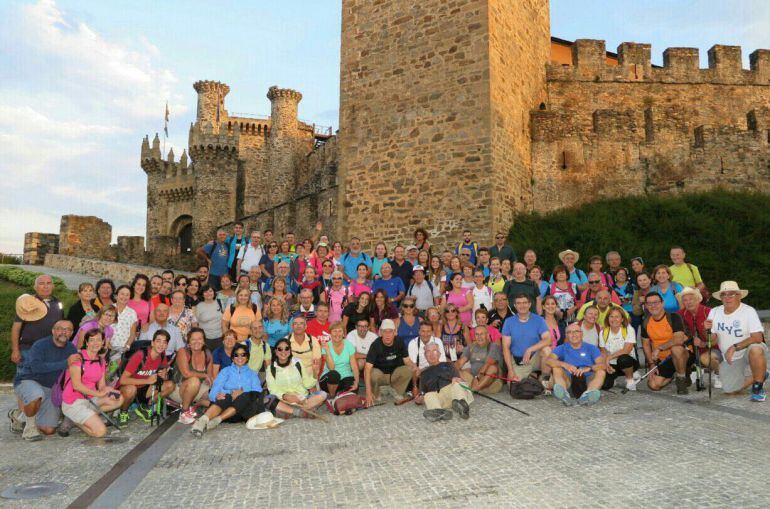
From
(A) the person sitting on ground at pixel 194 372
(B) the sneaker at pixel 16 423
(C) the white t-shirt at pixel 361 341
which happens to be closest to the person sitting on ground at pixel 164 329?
(A) the person sitting on ground at pixel 194 372

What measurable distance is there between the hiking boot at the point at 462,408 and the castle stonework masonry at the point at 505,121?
21.4 feet

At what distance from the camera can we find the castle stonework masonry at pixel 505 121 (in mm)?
12047

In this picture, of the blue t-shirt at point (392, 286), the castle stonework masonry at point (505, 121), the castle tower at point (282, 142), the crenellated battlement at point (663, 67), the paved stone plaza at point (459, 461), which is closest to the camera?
the paved stone plaza at point (459, 461)

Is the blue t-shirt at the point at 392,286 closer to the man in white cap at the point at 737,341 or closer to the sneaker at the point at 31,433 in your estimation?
the man in white cap at the point at 737,341

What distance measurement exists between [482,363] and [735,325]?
8.73ft

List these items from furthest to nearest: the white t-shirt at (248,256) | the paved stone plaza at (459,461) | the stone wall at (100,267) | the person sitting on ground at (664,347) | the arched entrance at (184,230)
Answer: the arched entrance at (184,230), the stone wall at (100,267), the white t-shirt at (248,256), the person sitting on ground at (664,347), the paved stone plaza at (459,461)

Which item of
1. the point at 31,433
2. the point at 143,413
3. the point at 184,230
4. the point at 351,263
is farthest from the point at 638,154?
the point at 184,230

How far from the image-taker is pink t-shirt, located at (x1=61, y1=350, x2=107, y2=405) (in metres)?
5.38

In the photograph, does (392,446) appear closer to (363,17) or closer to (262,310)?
(262,310)

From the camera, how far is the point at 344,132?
44.6 ft

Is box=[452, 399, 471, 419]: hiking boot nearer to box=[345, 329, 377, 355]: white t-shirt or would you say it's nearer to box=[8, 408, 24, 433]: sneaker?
box=[345, 329, 377, 355]: white t-shirt

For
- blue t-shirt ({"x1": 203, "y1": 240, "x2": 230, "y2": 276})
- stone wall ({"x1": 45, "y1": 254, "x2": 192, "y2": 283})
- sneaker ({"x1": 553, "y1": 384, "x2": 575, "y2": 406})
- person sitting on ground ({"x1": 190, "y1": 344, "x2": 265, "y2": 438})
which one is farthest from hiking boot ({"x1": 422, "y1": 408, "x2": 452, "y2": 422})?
stone wall ({"x1": 45, "y1": 254, "x2": 192, "y2": 283})

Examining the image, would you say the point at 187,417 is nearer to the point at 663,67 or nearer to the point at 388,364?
the point at 388,364

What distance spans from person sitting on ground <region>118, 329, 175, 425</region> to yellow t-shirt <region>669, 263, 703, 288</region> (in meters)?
6.07
